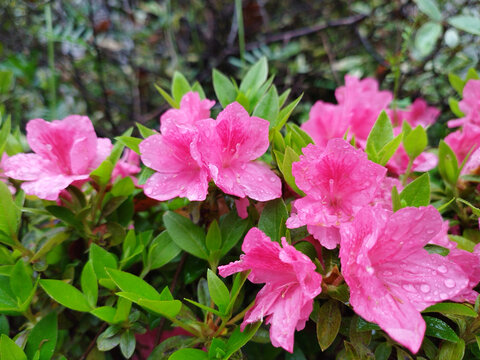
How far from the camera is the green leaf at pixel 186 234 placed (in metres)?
0.64

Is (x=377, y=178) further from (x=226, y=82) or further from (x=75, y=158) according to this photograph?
(x=75, y=158)

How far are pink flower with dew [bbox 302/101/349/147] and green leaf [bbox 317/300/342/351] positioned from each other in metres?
0.38

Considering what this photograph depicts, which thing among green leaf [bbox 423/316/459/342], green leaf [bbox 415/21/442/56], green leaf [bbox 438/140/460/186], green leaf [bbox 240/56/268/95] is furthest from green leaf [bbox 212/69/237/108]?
green leaf [bbox 415/21/442/56]

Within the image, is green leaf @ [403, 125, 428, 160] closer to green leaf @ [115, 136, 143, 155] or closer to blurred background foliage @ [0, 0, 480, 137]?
green leaf @ [115, 136, 143, 155]

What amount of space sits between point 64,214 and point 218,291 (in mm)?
312

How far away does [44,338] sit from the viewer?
61 centimetres

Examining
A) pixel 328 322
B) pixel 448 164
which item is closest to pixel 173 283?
pixel 328 322

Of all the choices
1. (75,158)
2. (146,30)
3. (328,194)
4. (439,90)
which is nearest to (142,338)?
(75,158)

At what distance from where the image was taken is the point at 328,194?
56cm

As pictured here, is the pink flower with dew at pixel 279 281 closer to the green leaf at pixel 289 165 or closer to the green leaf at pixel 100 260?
the green leaf at pixel 289 165

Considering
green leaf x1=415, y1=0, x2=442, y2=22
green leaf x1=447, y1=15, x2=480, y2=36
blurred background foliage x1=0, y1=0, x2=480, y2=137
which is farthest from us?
blurred background foliage x1=0, y1=0, x2=480, y2=137

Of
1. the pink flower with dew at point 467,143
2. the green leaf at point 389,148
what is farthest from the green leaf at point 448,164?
the green leaf at point 389,148

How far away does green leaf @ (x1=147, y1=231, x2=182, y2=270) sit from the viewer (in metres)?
0.66

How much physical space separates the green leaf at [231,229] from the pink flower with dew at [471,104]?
1.59 ft
